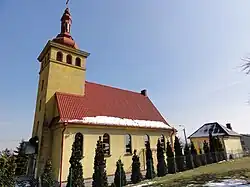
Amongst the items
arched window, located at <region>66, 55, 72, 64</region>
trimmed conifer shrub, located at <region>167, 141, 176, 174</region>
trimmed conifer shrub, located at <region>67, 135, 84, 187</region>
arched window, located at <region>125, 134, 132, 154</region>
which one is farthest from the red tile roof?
trimmed conifer shrub, located at <region>167, 141, 176, 174</region>

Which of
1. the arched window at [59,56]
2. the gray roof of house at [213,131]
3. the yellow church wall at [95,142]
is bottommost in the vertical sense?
the yellow church wall at [95,142]

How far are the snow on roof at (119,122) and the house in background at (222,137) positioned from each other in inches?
569

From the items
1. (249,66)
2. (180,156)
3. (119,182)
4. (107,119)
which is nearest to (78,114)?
(107,119)

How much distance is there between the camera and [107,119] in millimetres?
18172

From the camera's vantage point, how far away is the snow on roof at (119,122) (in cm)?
1672

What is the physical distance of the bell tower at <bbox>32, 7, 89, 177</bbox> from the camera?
55.2ft

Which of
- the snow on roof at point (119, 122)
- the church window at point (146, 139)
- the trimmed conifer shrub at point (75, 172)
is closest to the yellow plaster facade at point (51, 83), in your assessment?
the snow on roof at point (119, 122)

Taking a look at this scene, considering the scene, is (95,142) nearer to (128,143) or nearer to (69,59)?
(128,143)

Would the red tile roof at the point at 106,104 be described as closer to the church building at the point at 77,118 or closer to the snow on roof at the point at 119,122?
the church building at the point at 77,118

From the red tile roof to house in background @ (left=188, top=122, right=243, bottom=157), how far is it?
46.6 feet

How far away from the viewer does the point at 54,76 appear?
1798 centimetres

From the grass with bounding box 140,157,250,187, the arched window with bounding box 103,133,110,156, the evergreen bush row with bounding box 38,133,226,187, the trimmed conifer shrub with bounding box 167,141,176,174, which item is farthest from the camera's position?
the trimmed conifer shrub with bounding box 167,141,176,174

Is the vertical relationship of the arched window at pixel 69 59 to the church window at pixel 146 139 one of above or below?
above

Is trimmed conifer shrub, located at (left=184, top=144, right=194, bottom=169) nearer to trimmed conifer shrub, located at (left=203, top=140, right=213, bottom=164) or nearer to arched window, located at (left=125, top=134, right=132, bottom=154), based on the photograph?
trimmed conifer shrub, located at (left=203, top=140, right=213, bottom=164)
